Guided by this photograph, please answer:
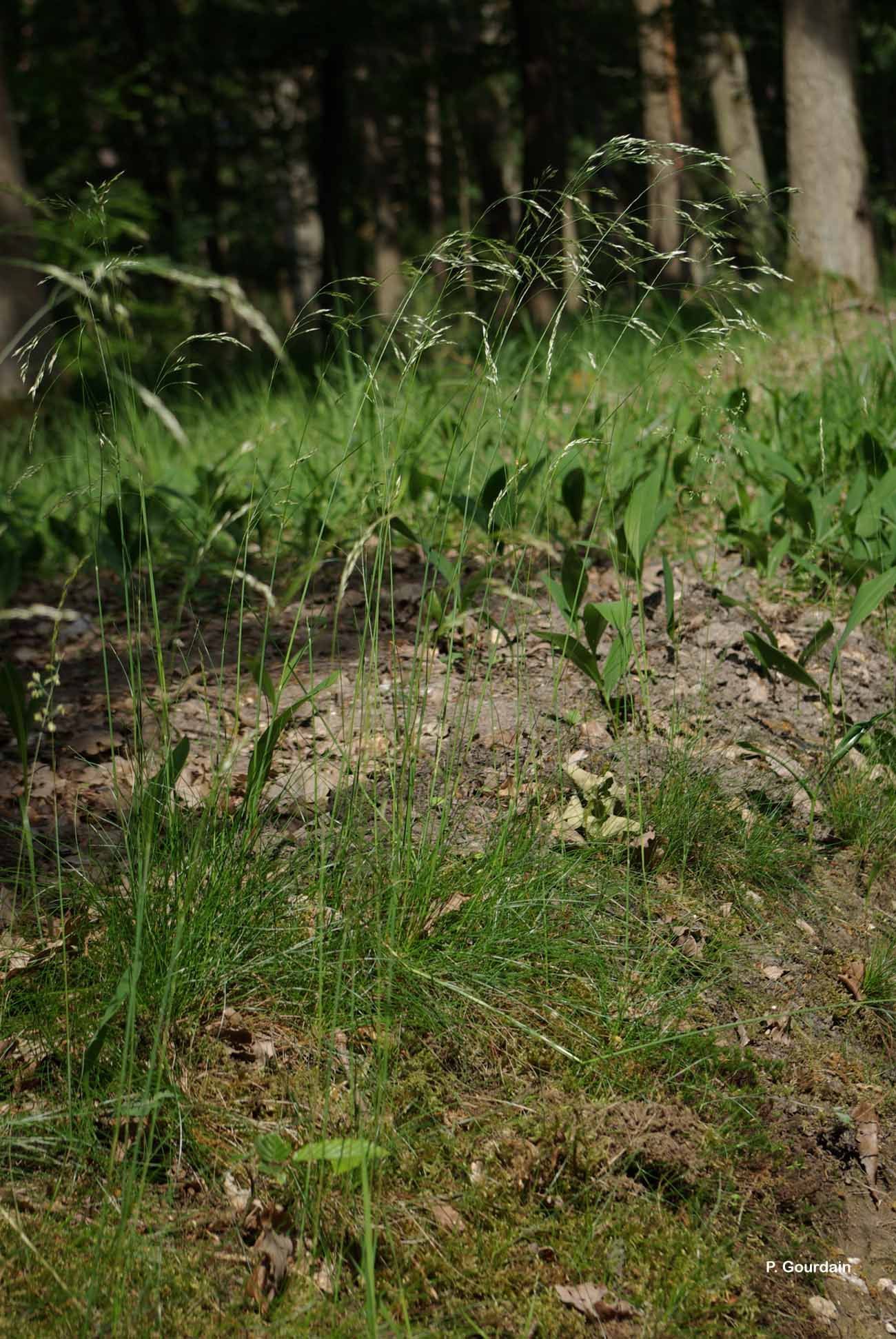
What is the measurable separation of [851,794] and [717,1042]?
32.1 inches

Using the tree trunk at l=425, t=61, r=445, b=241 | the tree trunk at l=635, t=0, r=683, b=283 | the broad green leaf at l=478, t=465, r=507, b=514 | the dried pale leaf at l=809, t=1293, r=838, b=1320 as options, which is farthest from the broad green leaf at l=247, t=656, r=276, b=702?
the tree trunk at l=425, t=61, r=445, b=241

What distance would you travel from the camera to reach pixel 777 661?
8.88ft

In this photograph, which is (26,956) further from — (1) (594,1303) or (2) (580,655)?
(2) (580,655)

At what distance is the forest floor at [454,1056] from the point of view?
1.48 m

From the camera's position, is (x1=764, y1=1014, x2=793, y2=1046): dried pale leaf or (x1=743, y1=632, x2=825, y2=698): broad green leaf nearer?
(x1=764, y1=1014, x2=793, y2=1046): dried pale leaf

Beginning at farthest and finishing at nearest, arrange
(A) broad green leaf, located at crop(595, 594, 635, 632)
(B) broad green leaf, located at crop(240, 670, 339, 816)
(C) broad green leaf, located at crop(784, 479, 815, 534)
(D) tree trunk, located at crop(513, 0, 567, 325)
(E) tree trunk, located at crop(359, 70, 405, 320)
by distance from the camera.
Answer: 1. (E) tree trunk, located at crop(359, 70, 405, 320)
2. (D) tree trunk, located at crop(513, 0, 567, 325)
3. (C) broad green leaf, located at crop(784, 479, 815, 534)
4. (A) broad green leaf, located at crop(595, 594, 635, 632)
5. (B) broad green leaf, located at crop(240, 670, 339, 816)

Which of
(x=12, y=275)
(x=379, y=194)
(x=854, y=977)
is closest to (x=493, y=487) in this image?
(x=854, y=977)

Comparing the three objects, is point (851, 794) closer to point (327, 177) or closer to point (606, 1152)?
point (606, 1152)

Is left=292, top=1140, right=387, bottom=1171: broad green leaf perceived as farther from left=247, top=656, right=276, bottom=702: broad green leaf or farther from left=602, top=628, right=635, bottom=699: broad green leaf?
left=602, top=628, right=635, bottom=699: broad green leaf

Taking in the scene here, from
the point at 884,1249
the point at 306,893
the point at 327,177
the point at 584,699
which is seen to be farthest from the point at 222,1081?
the point at 327,177

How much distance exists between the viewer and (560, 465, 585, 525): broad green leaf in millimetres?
3562

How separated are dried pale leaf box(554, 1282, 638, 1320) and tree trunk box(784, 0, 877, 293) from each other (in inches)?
246

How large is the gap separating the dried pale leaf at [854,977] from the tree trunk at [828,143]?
5.42 metres

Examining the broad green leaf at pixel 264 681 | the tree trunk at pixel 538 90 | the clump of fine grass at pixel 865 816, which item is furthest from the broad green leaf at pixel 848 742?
the tree trunk at pixel 538 90
